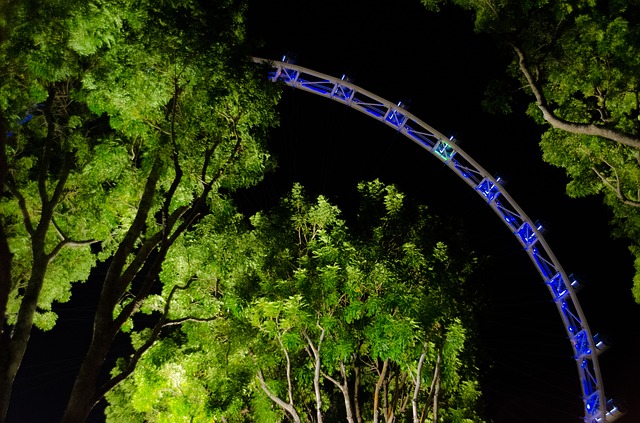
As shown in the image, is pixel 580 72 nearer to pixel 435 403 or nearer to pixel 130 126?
pixel 435 403

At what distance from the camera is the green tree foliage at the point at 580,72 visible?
1005cm

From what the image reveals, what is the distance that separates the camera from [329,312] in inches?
426

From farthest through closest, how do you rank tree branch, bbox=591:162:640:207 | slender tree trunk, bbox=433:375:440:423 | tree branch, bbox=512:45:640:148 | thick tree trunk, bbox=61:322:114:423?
tree branch, bbox=591:162:640:207
slender tree trunk, bbox=433:375:440:423
tree branch, bbox=512:45:640:148
thick tree trunk, bbox=61:322:114:423

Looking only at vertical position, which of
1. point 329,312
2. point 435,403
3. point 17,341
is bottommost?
point 17,341

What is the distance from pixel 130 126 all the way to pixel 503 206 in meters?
15.4

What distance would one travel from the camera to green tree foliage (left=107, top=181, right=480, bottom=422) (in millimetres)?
10141

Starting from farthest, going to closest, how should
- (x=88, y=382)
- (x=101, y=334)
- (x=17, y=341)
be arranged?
(x=17, y=341)
(x=101, y=334)
(x=88, y=382)

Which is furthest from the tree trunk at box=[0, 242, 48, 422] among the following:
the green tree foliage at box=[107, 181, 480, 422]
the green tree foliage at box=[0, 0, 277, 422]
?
the green tree foliage at box=[107, 181, 480, 422]

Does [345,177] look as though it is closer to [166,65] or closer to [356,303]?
[356,303]

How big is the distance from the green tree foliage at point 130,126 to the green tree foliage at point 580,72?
18.4 feet

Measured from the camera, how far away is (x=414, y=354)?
10.1 m

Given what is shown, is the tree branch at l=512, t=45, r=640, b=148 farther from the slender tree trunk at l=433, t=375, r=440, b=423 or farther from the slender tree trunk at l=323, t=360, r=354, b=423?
the slender tree trunk at l=323, t=360, r=354, b=423

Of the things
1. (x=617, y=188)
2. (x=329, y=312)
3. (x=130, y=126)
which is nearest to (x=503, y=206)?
(x=617, y=188)

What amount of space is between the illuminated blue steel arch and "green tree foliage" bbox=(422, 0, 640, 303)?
6.33 m
